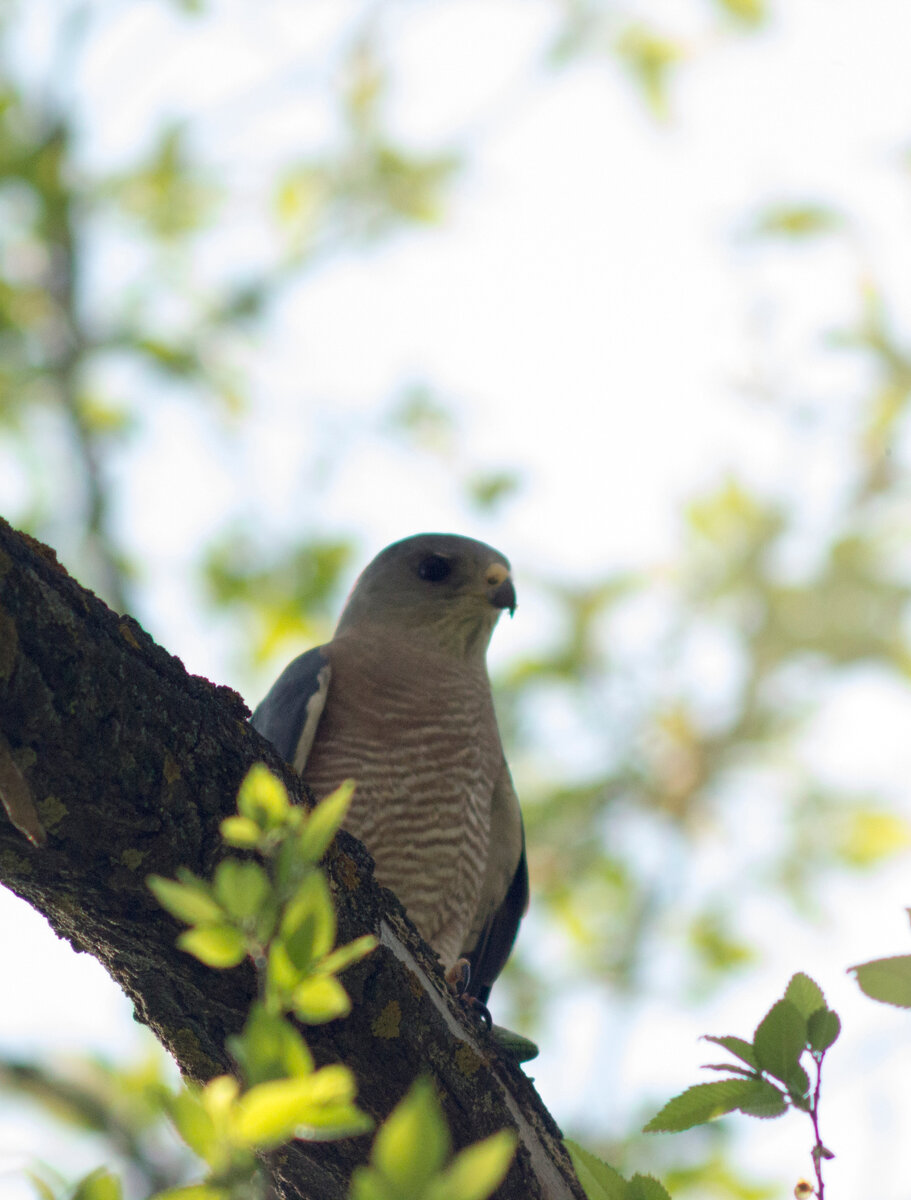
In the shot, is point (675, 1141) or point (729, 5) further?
point (729, 5)

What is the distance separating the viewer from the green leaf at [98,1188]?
47.9 inches

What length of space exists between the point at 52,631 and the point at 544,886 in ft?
24.2

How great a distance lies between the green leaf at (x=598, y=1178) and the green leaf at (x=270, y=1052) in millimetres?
1166

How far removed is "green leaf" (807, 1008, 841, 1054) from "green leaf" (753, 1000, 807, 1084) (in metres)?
0.01

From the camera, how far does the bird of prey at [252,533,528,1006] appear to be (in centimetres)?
457

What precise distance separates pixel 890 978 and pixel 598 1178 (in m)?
0.70

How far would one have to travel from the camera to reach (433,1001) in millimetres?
2633

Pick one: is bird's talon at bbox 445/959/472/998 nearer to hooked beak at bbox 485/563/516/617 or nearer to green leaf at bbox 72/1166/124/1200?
hooked beak at bbox 485/563/516/617

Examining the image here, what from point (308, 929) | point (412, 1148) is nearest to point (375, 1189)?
point (412, 1148)

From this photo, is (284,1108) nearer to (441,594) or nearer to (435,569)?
(441,594)

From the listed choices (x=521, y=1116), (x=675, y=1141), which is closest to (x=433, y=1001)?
(x=521, y=1116)

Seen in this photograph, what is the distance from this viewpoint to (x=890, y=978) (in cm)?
183

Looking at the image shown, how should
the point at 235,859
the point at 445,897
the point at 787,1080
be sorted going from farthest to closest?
the point at 445,897 < the point at 235,859 < the point at 787,1080

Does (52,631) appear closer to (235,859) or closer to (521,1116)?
(235,859)
